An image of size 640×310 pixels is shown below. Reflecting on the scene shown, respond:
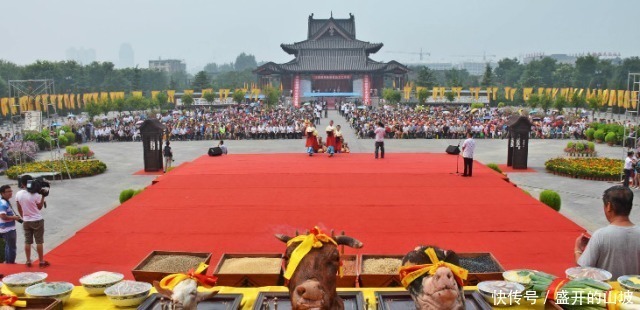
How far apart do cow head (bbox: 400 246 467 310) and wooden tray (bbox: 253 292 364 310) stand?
754 mm

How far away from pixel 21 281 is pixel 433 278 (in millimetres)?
3434

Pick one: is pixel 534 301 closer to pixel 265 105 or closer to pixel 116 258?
pixel 116 258

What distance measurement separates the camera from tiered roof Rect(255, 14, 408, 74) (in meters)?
64.0

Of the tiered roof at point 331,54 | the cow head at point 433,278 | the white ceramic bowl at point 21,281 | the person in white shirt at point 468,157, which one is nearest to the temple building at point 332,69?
the tiered roof at point 331,54

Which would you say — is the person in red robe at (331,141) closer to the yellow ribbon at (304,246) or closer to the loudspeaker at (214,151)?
the loudspeaker at (214,151)

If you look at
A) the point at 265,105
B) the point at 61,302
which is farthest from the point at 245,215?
the point at 265,105

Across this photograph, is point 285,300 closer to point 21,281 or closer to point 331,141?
point 21,281

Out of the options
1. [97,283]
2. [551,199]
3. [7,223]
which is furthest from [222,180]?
Result: [97,283]

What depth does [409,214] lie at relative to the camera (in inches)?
382

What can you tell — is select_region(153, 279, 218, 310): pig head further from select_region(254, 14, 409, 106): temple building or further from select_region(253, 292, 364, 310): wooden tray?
select_region(254, 14, 409, 106): temple building

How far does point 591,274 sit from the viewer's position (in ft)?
14.5

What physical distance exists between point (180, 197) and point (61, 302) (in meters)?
7.14

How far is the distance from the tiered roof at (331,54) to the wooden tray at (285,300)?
6026 centimetres

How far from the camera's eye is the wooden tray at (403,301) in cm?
395
